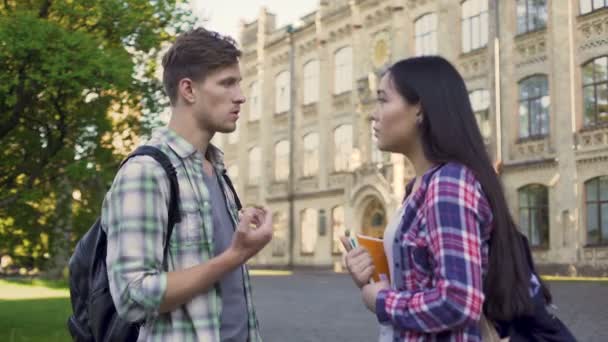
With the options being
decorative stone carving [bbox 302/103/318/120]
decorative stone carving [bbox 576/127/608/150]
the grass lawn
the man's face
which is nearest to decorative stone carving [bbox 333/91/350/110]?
decorative stone carving [bbox 302/103/318/120]

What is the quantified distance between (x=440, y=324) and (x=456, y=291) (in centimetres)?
12

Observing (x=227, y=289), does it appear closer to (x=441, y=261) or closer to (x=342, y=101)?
(x=441, y=261)

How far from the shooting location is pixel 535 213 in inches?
1084

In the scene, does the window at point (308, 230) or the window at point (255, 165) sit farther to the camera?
the window at point (255, 165)

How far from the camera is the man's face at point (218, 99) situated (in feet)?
9.49

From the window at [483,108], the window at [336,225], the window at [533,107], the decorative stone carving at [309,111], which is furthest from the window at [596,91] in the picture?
the decorative stone carving at [309,111]

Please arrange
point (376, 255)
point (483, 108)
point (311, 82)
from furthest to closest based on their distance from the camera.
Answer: point (311, 82)
point (483, 108)
point (376, 255)

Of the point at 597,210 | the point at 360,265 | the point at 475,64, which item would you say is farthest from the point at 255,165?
the point at 360,265

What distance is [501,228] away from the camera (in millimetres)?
2490

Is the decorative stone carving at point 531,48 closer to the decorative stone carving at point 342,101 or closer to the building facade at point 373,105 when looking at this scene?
the building facade at point 373,105

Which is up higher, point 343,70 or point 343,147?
point 343,70

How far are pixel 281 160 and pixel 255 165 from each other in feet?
9.70

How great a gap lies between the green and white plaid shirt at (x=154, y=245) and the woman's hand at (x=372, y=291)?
19.9 inches

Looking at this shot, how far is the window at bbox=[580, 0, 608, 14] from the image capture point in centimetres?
2625
